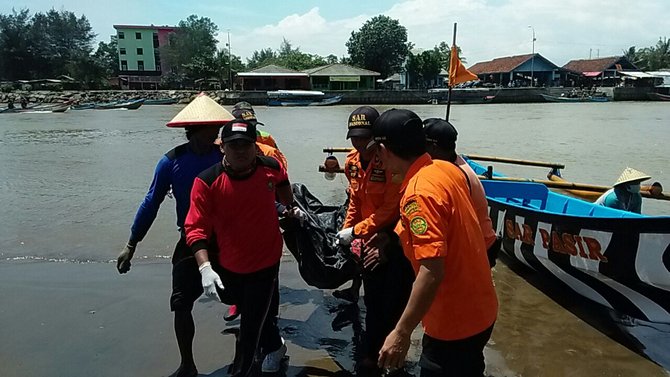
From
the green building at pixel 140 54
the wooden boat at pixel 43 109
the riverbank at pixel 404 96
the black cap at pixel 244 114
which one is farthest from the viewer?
the green building at pixel 140 54

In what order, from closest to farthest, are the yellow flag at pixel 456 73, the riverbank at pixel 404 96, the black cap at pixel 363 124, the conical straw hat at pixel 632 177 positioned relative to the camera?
the black cap at pixel 363 124, the conical straw hat at pixel 632 177, the yellow flag at pixel 456 73, the riverbank at pixel 404 96

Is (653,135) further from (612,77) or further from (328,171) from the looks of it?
(612,77)

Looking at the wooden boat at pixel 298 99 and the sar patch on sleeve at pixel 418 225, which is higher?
the wooden boat at pixel 298 99

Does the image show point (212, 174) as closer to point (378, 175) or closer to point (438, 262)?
point (378, 175)

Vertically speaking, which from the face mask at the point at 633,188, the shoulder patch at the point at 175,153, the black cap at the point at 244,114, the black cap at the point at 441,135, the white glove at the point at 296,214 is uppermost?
the black cap at the point at 244,114

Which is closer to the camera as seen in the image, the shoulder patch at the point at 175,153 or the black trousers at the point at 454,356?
the black trousers at the point at 454,356

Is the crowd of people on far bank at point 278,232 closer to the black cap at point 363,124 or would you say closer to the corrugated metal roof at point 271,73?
the black cap at point 363,124

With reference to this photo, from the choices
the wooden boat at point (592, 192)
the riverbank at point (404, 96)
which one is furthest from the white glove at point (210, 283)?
the riverbank at point (404, 96)

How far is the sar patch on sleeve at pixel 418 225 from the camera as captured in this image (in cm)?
202

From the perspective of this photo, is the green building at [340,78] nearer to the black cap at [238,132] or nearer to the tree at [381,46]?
the tree at [381,46]

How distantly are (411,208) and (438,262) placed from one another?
0.75 feet

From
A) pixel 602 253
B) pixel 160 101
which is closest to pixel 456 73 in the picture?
pixel 602 253

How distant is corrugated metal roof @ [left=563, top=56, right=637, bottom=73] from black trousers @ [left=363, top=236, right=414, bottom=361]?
254 feet

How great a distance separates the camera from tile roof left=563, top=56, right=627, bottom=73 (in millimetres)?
70812
